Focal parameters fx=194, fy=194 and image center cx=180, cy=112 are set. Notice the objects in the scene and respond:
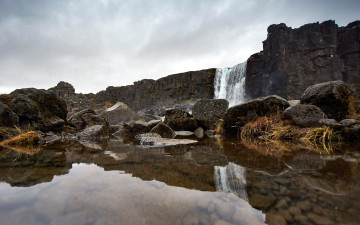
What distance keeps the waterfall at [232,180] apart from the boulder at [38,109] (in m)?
5.90

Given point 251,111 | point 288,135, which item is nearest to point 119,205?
point 288,135

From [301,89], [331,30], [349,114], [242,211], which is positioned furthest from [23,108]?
[331,30]

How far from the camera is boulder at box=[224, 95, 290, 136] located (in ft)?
15.7

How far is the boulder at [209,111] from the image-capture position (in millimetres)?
7340

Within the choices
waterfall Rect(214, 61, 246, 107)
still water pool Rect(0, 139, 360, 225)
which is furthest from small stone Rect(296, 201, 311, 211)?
waterfall Rect(214, 61, 246, 107)

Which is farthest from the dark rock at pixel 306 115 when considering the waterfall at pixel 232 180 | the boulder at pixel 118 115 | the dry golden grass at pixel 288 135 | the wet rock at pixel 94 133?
the boulder at pixel 118 115

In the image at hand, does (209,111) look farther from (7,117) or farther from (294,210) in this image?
(294,210)

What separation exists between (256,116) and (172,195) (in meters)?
4.50

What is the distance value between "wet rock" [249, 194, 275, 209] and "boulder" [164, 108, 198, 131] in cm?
615

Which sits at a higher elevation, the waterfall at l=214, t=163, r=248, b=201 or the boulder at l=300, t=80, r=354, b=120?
the boulder at l=300, t=80, r=354, b=120

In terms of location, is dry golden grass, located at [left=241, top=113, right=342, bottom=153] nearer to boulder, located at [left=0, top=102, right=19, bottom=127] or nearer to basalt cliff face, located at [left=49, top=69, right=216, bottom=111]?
boulder, located at [left=0, top=102, right=19, bottom=127]

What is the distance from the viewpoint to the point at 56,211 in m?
0.80

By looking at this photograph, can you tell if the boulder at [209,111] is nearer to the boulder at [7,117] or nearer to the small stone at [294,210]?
the boulder at [7,117]

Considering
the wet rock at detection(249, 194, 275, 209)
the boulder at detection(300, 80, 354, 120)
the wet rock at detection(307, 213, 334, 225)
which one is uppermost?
the boulder at detection(300, 80, 354, 120)
